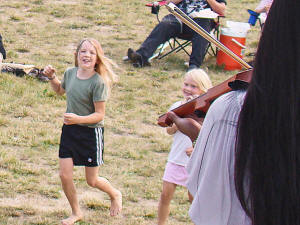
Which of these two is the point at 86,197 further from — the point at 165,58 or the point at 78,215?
the point at 165,58

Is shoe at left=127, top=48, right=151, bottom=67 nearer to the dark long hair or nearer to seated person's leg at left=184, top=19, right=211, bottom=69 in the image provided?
seated person's leg at left=184, top=19, right=211, bottom=69

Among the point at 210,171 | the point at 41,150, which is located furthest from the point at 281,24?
the point at 41,150

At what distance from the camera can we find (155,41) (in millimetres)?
8602

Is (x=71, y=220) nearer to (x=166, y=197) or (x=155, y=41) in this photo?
(x=166, y=197)

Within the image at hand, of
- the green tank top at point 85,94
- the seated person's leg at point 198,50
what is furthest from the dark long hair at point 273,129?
the seated person's leg at point 198,50

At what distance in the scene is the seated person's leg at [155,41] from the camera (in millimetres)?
8523

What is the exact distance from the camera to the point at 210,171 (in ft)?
4.97

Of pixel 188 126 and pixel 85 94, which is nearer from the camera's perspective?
pixel 188 126

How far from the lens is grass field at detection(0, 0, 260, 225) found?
188 inches

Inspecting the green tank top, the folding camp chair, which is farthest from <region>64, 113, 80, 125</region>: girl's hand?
the folding camp chair

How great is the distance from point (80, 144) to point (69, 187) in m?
0.32

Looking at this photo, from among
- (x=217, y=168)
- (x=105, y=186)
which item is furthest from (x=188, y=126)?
(x=105, y=186)

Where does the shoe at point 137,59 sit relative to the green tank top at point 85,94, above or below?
below

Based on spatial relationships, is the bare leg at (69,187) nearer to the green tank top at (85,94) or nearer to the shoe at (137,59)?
the green tank top at (85,94)
